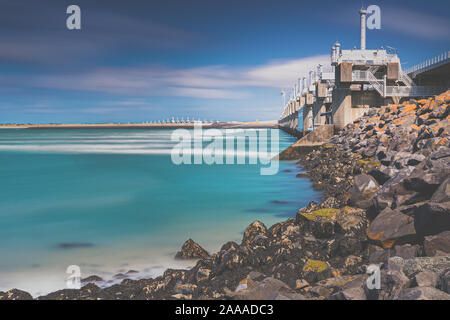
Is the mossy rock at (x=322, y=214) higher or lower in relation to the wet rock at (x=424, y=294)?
higher

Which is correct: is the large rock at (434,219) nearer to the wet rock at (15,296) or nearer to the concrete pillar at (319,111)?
the wet rock at (15,296)

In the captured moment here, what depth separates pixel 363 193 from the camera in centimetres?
828

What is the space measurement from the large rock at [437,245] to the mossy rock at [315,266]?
53.3 inches

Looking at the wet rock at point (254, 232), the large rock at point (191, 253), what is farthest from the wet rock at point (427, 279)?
the large rock at point (191, 253)

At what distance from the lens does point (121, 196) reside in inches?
616

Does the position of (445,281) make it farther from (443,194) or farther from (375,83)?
(375,83)

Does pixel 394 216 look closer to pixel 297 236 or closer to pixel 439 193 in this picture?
pixel 439 193

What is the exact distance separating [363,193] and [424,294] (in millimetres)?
4496

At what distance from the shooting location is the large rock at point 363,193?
8.16 m

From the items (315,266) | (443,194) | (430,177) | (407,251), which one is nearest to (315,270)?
(315,266)

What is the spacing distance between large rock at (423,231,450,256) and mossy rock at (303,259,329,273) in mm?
→ 1354

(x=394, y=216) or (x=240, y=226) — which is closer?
(x=394, y=216)

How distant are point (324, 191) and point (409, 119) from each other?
7.80 meters
